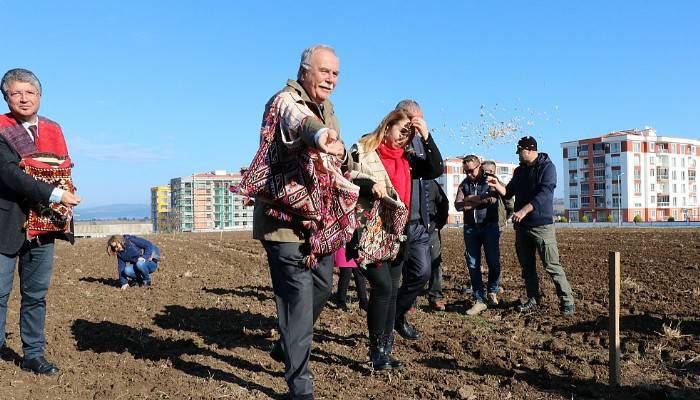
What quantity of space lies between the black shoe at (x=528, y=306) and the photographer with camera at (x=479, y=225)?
0.42 m

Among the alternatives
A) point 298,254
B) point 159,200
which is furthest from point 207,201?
point 298,254

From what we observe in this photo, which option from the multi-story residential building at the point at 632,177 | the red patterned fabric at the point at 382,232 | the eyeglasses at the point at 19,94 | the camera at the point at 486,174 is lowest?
the red patterned fabric at the point at 382,232

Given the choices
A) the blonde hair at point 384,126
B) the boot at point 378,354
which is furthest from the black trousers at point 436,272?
the boot at point 378,354

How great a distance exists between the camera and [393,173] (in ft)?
15.0

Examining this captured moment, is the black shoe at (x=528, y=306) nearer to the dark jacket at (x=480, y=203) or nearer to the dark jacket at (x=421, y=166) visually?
the dark jacket at (x=480, y=203)

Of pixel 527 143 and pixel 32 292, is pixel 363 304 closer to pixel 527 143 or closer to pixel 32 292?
pixel 527 143

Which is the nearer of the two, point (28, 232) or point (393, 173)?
point (28, 232)

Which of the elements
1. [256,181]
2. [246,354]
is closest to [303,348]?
[256,181]

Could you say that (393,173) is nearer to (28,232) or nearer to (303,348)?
(303,348)

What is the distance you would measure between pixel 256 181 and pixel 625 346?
366 centimetres

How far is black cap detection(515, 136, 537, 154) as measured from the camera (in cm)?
678

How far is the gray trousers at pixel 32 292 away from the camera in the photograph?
13.7 feet

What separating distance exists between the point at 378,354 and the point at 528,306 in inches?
117

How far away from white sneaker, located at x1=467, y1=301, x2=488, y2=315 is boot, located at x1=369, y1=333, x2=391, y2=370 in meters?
2.59
